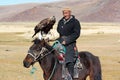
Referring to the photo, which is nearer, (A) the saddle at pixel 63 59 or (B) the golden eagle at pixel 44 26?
(B) the golden eagle at pixel 44 26

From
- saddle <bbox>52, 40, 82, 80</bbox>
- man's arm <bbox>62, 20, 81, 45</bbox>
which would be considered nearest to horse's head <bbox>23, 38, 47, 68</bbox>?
saddle <bbox>52, 40, 82, 80</bbox>

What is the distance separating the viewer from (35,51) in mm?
10945

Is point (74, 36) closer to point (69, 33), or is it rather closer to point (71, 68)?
point (69, 33)

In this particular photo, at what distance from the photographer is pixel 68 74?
1136 centimetres

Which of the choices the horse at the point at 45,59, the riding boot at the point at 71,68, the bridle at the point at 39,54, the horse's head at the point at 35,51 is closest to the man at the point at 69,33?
the riding boot at the point at 71,68

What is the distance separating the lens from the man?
37.0 ft

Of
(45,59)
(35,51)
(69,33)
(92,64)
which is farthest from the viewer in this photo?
(92,64)

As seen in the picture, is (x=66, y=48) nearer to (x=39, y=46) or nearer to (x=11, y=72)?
(x=39, y=46)

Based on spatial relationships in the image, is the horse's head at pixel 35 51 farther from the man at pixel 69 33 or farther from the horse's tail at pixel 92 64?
the horse's tail at pixel 92 64

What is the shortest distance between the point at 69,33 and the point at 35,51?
100 centimetres

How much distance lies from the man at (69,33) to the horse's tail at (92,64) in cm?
67

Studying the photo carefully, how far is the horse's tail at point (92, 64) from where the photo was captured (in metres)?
12.1

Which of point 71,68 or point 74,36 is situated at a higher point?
point 74,36

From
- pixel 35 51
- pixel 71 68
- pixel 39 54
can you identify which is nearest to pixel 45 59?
pixel 39 54
